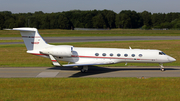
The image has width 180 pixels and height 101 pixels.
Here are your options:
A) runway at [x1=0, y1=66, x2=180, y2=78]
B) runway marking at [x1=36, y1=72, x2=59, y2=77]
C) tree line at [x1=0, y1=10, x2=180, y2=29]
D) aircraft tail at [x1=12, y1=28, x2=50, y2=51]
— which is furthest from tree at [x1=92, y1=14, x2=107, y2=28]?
runway marking at [x1=36, y1=72, x2=59, y2=77]

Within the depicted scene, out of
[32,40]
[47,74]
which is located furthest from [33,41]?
[47,74]

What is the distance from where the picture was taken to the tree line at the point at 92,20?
132 m

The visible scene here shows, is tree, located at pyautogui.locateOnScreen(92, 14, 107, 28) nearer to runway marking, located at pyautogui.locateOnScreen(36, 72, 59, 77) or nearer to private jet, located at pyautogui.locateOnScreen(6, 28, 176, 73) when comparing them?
private jet, located at pyautogui.locateOnScreen(6, 28, 176, 73)

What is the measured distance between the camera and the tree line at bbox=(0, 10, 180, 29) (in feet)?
433

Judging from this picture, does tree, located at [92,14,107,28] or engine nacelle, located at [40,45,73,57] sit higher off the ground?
tree, located at [92,14,107,28]

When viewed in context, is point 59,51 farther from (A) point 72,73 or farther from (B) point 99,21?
(B) point 99,21
